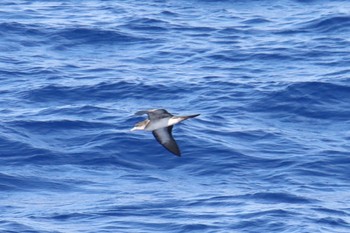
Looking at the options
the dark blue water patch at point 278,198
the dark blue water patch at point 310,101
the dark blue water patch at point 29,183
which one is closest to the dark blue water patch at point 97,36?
the dark blue water patch at point 310,101

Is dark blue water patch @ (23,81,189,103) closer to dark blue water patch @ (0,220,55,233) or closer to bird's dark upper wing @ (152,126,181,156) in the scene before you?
dark blue water patch @ (0,220,55,233)

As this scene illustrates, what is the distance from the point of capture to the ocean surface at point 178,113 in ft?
68.9

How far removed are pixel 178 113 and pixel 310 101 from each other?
2.73 metres

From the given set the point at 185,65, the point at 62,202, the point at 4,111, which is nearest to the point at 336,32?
the point at 185,65

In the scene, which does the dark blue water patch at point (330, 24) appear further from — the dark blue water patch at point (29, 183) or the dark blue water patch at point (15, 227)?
the dark blue water patch at point (15, 227)

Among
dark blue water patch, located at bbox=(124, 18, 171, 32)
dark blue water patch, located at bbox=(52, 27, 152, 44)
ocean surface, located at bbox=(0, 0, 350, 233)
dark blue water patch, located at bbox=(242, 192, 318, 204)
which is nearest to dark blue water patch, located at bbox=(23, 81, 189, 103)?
ocean surface, located at bbox=(0, 0, 350, 233)

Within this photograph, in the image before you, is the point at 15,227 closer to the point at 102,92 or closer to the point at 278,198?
the point at 278,198

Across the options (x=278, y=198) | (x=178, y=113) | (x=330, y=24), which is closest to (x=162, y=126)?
(x=278, y=198)

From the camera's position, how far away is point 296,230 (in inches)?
783

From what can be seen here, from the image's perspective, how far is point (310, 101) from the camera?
25.8m

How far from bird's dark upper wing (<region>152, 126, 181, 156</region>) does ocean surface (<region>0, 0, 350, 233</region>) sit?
4.51ft

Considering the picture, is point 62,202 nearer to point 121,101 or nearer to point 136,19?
point 121,101

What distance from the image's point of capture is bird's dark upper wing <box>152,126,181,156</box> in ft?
63.7

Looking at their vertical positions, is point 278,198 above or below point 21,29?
below
